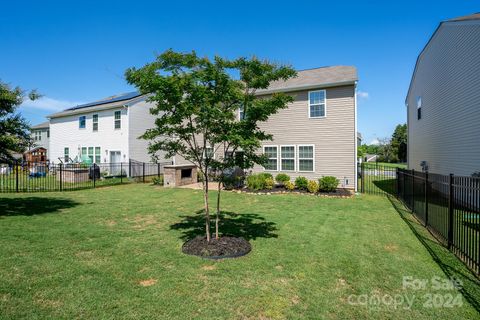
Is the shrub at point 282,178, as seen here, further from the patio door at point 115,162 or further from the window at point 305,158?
the patio door at point 115,162

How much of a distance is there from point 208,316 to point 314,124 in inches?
497

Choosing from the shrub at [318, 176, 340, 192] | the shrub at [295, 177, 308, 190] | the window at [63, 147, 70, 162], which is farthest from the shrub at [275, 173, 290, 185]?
the window at [63, 147, 70, 162]

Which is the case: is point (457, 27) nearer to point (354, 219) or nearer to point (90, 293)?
point (354, 219)

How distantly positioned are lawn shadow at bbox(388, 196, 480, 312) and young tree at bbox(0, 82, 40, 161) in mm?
11195

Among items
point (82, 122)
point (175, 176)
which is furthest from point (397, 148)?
point (82, 122)

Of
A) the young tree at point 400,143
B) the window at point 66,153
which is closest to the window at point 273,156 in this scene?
the window at point 66,153

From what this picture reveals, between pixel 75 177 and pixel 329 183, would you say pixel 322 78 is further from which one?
pixel 75 177

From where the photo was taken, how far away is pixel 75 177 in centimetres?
1720

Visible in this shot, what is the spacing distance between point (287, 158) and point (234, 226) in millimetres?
8553

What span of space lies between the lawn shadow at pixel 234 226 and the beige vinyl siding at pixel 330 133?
691 centimetres

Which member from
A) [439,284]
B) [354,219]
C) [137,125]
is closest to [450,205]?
[439,284]

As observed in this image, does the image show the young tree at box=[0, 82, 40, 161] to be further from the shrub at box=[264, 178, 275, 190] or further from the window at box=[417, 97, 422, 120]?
the window at box=[417, 97, 422, 120]

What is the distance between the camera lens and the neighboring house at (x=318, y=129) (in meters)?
13.5

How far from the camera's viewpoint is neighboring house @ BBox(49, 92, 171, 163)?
20859 mm
